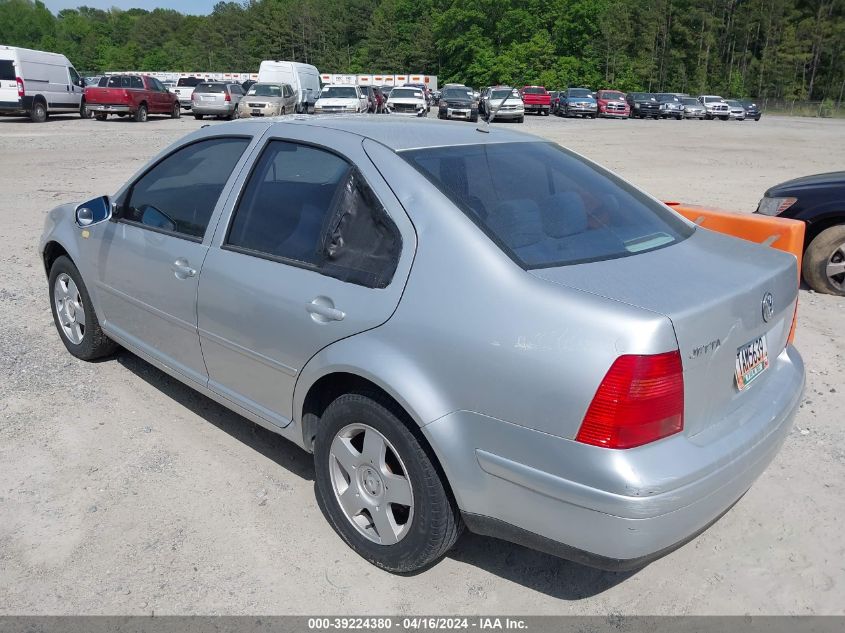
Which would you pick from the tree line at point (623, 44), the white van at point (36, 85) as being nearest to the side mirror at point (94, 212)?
the white van at point (36, 85)

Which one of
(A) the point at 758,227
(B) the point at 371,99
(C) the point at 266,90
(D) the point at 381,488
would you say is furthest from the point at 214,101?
(D) the point at 381,488

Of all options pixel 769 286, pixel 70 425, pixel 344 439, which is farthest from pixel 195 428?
pixel 769 286

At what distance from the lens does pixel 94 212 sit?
4266mm

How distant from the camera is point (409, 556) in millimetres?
2791

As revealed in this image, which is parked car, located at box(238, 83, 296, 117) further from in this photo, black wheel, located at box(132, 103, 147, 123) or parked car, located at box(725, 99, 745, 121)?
parked car, located at box(725, 99, 745, 121)

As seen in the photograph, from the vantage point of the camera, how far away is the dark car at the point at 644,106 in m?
47.4

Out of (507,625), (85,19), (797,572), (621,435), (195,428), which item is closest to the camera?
(621,435)

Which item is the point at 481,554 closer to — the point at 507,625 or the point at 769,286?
the point at 507,625

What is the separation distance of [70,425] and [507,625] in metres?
2.76

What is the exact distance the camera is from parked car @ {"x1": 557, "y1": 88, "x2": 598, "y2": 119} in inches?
1693

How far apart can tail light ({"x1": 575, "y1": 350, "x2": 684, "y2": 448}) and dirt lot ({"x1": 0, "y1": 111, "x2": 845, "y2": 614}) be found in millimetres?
897

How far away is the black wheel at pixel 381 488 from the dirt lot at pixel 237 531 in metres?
0.13

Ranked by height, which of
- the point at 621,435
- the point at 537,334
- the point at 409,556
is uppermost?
the point at 537,334

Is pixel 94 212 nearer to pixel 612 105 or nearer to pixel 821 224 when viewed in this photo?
pixel 821 224
